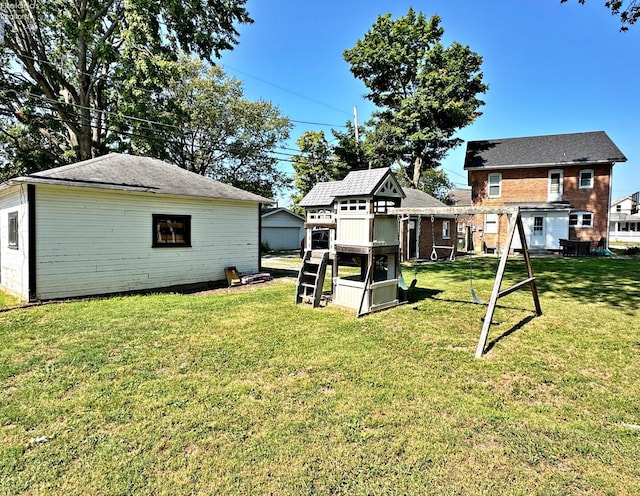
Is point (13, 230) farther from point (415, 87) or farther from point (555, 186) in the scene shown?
point (555, 186)

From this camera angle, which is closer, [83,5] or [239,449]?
[239,449]

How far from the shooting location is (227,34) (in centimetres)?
1808

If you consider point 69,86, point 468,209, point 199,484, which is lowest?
point 199,484

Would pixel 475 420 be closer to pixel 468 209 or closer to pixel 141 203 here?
pixel 468 209

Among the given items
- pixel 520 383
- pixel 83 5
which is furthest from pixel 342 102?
pixel 520 383

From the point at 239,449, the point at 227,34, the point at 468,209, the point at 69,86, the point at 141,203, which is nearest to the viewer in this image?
the point at 239,449

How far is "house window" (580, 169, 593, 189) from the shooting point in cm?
2050

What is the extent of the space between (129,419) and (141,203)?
743 cm

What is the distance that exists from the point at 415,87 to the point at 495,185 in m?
9.30

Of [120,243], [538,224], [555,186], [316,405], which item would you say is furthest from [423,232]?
[316,405]

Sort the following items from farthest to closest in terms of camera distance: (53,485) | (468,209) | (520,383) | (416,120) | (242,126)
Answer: (242,126) → (416,120) → (468,209) → (520,383) → (53,485)

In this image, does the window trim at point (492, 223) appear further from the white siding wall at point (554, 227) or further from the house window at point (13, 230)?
the house window at point (13, 230)

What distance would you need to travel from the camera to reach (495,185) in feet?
75.2

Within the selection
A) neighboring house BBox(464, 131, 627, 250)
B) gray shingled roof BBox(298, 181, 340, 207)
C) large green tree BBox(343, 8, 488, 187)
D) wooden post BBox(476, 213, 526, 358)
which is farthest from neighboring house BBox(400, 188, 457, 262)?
wooden post BBox(476, 213, 526, 358)
